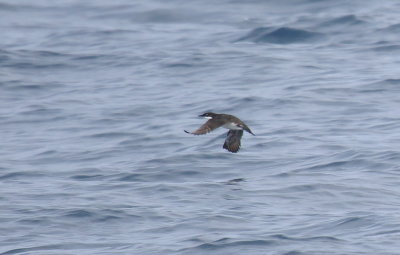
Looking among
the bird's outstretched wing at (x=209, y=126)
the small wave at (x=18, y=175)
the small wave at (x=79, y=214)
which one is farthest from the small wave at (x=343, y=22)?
the small wave at (x=79, y=214)

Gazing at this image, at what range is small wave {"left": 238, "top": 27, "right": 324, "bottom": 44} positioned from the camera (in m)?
23.3

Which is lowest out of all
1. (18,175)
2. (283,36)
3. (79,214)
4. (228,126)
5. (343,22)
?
(18,175)

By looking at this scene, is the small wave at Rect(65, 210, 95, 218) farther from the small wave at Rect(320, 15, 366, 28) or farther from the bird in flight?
the small wave at Rect(320, 15, 366, 28)

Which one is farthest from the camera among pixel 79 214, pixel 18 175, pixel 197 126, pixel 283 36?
pixel 283 36

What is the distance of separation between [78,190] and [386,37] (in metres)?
10.5

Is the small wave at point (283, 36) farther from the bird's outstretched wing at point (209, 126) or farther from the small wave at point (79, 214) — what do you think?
the small wave at point (79, 214)

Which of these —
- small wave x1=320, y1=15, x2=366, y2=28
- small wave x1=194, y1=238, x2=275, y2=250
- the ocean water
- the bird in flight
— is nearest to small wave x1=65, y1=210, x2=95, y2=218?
the ocean water

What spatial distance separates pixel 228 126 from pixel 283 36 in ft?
34.4

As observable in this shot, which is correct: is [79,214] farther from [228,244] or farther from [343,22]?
[343,22]

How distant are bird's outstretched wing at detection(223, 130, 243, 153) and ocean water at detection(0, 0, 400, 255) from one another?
385 millimetres

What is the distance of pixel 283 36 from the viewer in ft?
76.9

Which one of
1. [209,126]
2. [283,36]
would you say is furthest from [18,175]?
[283,36]

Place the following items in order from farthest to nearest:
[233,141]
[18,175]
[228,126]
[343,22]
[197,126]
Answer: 1. [343,22]
2. [197,126]
3. [18,175]
4. [233,141]
5. [228,126]

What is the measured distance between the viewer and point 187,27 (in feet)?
84.0
